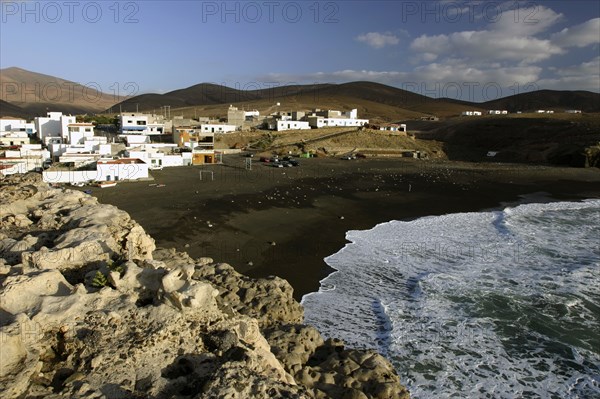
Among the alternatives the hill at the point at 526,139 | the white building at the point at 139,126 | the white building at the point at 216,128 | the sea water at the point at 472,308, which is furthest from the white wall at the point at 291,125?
the sea water at the point at 472,308

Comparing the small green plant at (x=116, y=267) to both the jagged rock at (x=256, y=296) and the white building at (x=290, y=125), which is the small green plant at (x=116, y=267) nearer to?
the jagged rock at (x=256, y=296)

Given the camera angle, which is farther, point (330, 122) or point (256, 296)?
point (330, 122)

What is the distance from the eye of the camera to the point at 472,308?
13000mm

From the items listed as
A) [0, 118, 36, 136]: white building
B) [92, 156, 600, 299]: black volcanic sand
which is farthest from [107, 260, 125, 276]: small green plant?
[0, 118, 36, 136]: white building

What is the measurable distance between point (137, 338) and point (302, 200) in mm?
21358

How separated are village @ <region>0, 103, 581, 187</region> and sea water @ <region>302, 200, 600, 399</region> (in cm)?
→ 2117

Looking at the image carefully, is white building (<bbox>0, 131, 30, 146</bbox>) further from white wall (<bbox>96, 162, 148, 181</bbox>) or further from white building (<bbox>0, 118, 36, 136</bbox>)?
white wall (<bbox>96, 162, 148, 181</bbox>)

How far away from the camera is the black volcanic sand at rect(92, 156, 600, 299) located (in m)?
17.2

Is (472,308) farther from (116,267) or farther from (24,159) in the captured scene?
(24,159)

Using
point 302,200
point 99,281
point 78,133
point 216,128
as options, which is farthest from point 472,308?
point 216,128

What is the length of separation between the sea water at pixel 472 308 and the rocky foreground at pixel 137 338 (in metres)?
3.09

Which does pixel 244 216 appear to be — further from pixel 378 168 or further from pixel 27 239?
pixel 378 168

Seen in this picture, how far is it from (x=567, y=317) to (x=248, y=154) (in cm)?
4170

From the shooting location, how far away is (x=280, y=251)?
17.3m
